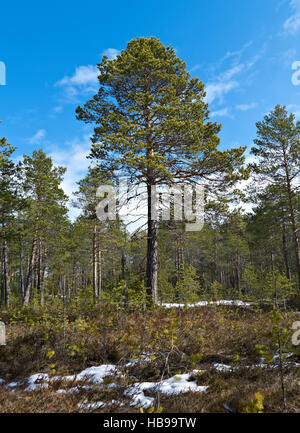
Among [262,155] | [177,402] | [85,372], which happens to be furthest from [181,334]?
[262,155]

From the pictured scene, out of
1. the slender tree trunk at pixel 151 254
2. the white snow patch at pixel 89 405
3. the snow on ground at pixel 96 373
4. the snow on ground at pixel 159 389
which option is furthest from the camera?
the slender tree trunk at pixel 151 254

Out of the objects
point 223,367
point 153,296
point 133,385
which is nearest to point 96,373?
point 133,385

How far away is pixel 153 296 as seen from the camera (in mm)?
8531

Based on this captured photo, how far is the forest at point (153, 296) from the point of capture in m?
3.26

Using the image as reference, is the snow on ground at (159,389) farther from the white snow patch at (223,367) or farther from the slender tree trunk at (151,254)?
the slender tree trunk at (151,254)

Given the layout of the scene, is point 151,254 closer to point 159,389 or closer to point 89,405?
point 159,389

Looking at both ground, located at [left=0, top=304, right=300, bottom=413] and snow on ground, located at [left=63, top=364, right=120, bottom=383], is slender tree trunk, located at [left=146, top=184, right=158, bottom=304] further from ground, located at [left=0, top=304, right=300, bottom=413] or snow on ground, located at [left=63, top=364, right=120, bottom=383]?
snow on ground, located at [left=63, top=364, right=120, bottom=383]

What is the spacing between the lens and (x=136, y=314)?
25.0 ft

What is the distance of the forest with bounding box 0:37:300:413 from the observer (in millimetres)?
3260

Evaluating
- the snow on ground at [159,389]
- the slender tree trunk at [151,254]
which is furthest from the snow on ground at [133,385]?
the slender tree trunk at [151,254]

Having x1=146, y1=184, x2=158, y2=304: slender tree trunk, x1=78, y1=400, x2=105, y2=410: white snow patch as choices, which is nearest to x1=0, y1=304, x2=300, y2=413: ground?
x1=78, y1=400, x2=105, y2=410: white snow patch

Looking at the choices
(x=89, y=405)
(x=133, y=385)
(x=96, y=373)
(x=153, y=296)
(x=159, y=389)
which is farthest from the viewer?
(x=153, y=296)
